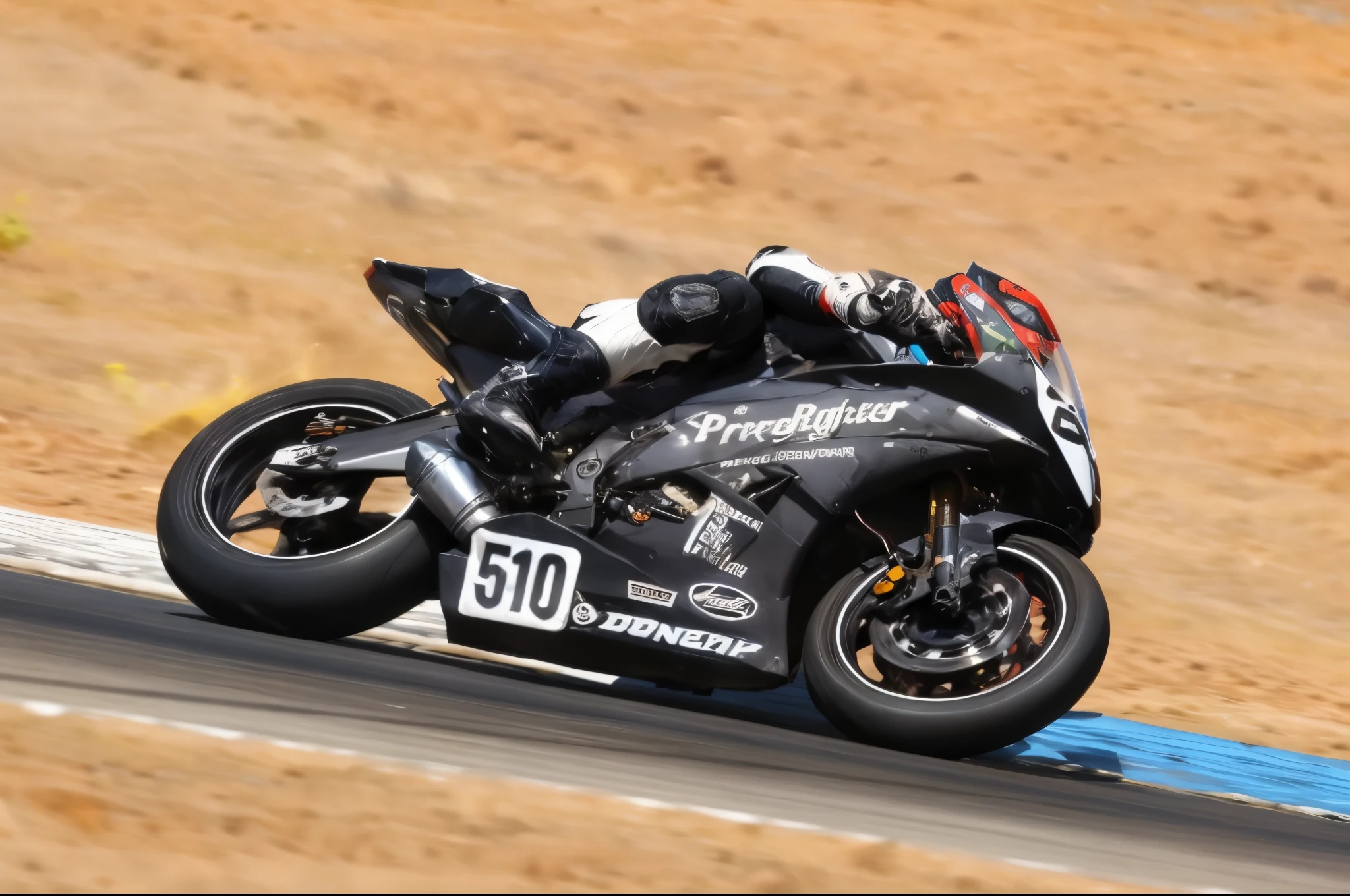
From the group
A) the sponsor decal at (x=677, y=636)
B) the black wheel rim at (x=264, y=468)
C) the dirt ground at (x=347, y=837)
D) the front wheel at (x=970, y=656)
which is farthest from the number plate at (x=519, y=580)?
the dirt ground at (x=347, y=837)

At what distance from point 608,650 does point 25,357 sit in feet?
21.6

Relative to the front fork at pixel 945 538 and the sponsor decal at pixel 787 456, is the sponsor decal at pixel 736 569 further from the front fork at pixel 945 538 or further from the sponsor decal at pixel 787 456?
the front fork at pixel 945 538

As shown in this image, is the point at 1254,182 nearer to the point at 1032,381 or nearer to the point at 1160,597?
the point at 1160,597

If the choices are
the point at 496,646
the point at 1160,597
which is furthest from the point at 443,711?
the point at 1160,597

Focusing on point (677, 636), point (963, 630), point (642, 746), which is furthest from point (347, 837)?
point (963, 630)

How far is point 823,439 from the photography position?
4.57m

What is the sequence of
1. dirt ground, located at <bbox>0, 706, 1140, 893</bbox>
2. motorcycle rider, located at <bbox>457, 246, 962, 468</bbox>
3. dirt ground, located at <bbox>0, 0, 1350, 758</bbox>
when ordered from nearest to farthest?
dirt ground, located at <bbox>0, 706, 1140, 893</bbox>, motorcycle rider, located at <bbox>457, 246, 962, 468</bbox>, dirt ground, located at <bbox>0, 0, 1350, 758</bbox>

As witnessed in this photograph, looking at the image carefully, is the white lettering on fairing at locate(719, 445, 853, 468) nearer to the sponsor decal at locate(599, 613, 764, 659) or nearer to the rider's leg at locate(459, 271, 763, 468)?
the rider's leg at locate(459, 271, 763, 468)

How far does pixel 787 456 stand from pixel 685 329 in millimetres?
492

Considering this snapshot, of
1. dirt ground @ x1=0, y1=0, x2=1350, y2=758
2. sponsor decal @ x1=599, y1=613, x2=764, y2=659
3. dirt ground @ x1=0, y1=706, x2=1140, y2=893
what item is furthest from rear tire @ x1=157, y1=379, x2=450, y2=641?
dirt ground @ x1=0, y1=0, x2=1350, y2=758

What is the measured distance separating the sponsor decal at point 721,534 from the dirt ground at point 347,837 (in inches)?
55.5

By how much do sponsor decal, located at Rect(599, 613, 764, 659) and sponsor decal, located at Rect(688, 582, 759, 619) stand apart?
66 mm

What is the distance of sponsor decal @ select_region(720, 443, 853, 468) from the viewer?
454 centimetres

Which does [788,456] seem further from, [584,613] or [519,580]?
[519,580]
